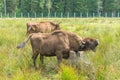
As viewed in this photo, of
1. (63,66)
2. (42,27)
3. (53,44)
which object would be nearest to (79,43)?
(53,44)

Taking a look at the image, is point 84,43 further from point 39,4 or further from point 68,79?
point 39,4

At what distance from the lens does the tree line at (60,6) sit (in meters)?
78.8

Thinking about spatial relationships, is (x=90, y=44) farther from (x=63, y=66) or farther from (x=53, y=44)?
(x=63, y=66)

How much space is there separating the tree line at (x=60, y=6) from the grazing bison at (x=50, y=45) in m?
67.5

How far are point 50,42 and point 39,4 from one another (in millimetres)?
70143

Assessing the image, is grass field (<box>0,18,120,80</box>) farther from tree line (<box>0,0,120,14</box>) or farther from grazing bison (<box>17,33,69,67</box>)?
tree line (<box>0,0,120,14</box>)

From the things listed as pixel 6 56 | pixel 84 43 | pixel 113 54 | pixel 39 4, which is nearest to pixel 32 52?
pixel 6 56

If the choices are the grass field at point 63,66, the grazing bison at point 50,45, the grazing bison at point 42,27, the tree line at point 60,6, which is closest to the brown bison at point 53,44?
the grazing bison at point 50,45

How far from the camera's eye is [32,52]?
1089cm

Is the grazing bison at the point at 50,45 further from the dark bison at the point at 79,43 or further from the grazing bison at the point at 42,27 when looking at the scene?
the grazing bison at the point at 42,27

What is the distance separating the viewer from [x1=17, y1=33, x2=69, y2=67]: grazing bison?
10.1 m

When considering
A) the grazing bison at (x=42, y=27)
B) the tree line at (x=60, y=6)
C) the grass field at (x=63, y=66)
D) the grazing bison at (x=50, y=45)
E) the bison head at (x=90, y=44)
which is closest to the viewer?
the grass field at (x=63, y=66)

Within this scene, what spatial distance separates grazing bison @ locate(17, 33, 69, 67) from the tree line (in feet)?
221

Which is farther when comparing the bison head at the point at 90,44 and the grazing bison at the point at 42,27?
the grazing bison at the point at 42,27
